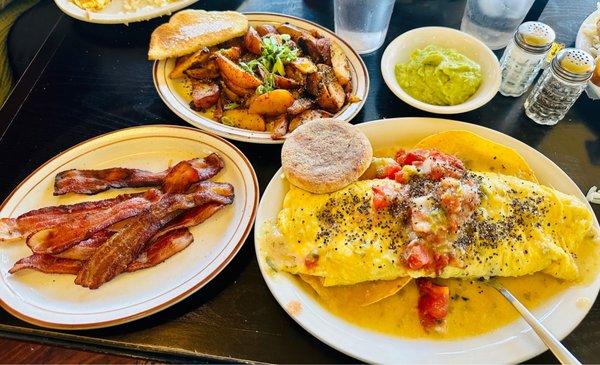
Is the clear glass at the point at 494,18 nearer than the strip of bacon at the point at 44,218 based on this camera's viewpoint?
No

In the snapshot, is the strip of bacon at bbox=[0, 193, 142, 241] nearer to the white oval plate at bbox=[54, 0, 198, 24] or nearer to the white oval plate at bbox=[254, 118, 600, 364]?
the white oval plate at bbox=[254, 118, 600, 364]

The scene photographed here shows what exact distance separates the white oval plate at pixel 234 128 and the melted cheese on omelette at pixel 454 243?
22.4 inches

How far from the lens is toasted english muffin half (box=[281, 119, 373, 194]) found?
2131mm

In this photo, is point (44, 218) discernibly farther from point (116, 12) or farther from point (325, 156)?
point (116, 12)

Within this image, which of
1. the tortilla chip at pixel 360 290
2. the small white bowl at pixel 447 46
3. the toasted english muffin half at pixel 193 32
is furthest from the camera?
the toasted english muffin half at pixel 193 32

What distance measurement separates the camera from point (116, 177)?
2.45m

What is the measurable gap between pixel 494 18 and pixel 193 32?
6.75 ft

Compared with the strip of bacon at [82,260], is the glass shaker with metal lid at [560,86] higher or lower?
higher

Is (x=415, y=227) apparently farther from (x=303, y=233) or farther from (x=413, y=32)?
(x=413, y=32)

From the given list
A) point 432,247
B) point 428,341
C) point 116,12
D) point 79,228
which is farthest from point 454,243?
point 116,12

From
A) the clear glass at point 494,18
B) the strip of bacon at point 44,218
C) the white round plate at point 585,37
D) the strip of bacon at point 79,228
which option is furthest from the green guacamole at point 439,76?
the strip of bacon at point 44,218

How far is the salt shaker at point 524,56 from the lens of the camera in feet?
8.64

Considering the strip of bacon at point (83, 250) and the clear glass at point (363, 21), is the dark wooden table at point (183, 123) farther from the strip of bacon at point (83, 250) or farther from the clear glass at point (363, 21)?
the strip of bacon at point (83, 250)

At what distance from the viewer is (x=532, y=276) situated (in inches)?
81.5
